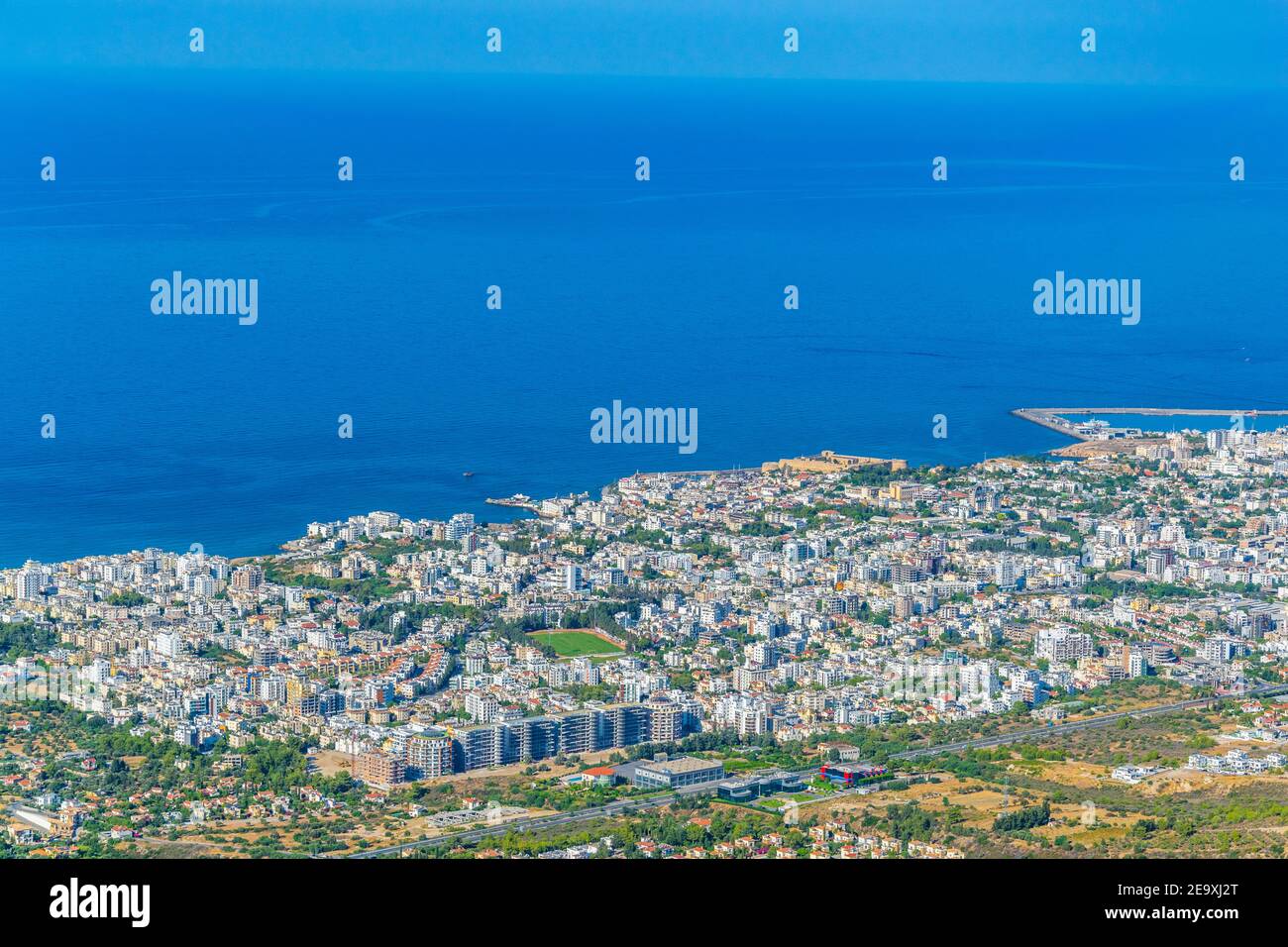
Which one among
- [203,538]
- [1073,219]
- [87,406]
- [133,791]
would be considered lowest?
[133,791]

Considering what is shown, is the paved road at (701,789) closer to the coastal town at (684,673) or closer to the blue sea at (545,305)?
the coastal town at (684,673)

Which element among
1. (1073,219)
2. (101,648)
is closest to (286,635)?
(101,648)

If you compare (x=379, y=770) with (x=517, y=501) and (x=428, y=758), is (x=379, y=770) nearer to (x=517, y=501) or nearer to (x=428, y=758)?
(x=428, y=758)

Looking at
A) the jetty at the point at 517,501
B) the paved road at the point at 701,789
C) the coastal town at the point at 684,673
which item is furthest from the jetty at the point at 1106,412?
the paved road at the point at 701,789

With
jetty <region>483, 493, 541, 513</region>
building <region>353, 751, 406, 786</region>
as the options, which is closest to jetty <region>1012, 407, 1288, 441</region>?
jetty <region>483, 493, 541, 513</region>
